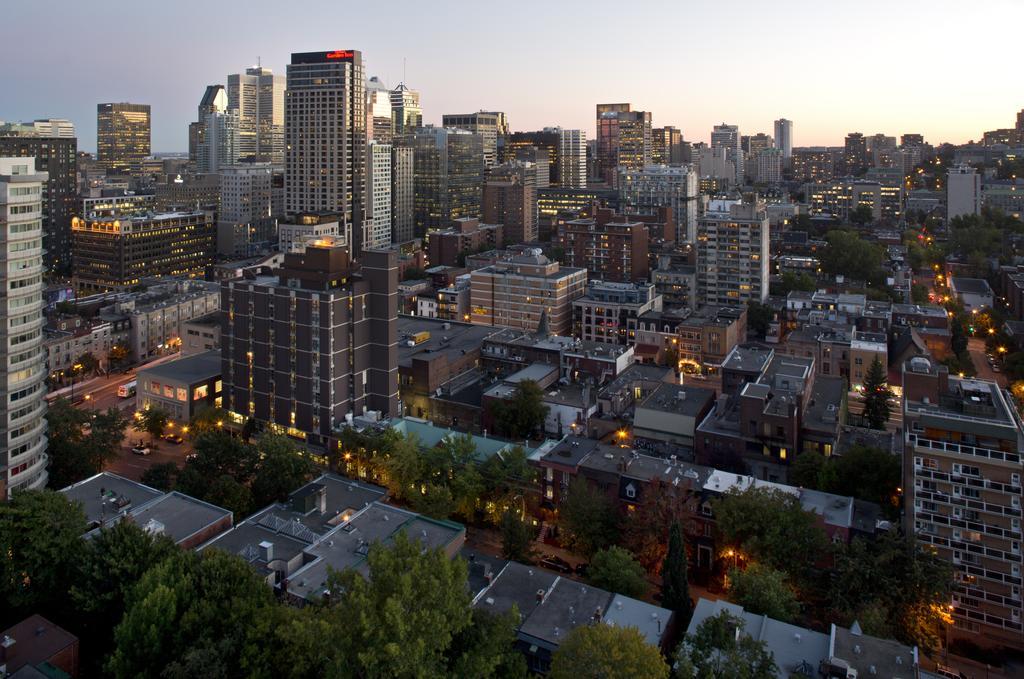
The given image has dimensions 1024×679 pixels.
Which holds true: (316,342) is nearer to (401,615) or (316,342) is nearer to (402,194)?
(401,615)

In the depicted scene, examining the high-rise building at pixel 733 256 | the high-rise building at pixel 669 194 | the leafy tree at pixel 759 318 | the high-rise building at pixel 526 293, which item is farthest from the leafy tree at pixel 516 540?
the high-rise building at pixel 669 194

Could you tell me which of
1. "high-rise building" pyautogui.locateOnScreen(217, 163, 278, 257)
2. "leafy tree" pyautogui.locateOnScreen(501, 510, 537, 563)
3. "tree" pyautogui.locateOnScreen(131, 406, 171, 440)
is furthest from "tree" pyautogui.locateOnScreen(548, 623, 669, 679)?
"high-rise building" pyautogui.locateOnScreen(217, 163, 278, 257)

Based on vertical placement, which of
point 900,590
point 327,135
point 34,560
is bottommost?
point 900,590

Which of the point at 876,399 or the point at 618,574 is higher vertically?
the point at 876,399

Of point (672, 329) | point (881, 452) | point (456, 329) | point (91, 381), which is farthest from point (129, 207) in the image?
point (881, 452)

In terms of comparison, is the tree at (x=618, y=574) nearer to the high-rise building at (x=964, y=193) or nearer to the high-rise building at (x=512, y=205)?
the high-rise building at (x=512, y=205)

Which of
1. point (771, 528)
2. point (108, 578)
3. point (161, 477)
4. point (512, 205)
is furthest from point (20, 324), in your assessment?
point (512, 205)

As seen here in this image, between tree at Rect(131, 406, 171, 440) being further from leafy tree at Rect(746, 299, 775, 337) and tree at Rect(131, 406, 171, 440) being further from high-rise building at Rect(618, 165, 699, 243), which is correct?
high-rise building at Rect(618, 165, 699, 243)
